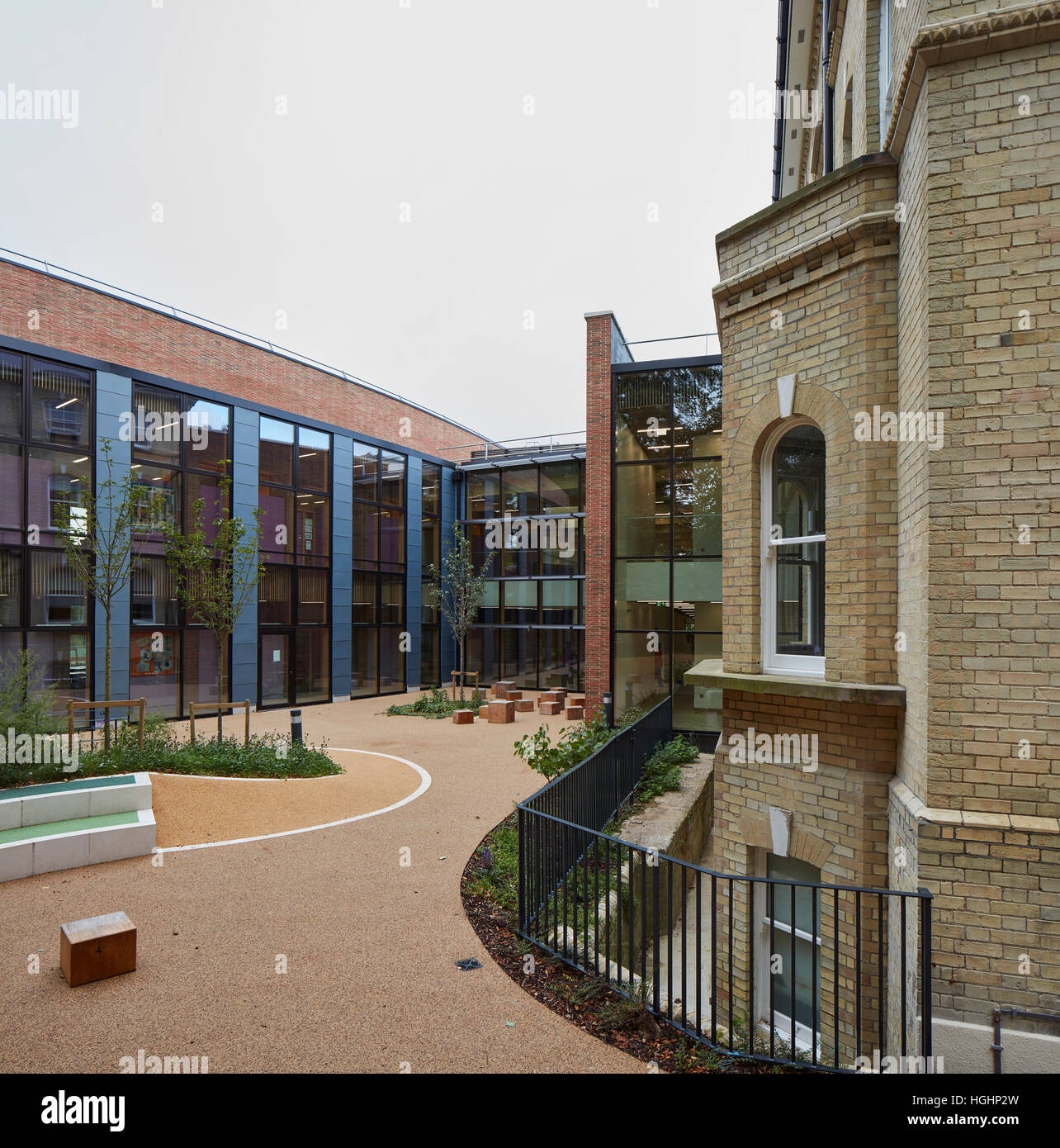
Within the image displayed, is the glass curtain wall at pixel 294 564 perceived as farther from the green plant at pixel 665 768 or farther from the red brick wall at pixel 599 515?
the green plant at pixel 665 768

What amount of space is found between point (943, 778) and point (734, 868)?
2415mm

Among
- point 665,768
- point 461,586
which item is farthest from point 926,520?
point 461,586

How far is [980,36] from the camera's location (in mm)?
4195

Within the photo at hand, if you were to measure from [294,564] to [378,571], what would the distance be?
374 centimetres

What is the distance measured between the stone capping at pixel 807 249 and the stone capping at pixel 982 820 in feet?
13.9

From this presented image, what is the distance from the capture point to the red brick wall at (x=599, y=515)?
15.5m

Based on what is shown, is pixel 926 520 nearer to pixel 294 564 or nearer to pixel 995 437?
pixel 995 437

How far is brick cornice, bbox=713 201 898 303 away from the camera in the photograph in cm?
518

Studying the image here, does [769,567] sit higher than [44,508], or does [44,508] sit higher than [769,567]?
[44,508]

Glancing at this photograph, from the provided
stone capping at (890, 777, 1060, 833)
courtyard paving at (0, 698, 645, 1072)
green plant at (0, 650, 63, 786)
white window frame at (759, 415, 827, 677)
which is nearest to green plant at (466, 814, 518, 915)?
courtyard paving at (0, 698, 645, 1072)

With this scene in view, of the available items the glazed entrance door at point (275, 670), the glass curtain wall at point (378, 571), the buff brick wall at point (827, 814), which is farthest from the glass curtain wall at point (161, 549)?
the buff brick wall at point (827, 814)

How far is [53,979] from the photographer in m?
4.90
